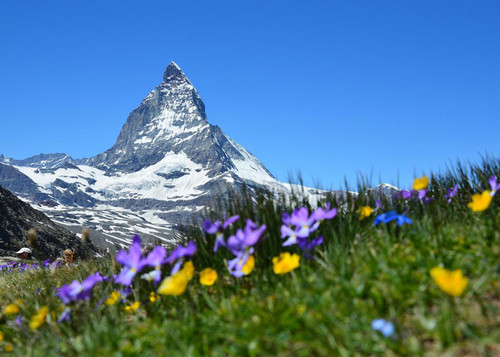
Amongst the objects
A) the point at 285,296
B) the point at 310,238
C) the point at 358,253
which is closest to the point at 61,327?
the point at 285,296

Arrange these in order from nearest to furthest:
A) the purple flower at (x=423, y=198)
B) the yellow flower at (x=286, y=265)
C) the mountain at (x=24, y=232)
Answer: the yellow flower at (x=286, y=265) → the purple flower at (x=423, y=198) → the mountain at (x=24, y=232)

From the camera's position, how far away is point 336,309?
8.15ft

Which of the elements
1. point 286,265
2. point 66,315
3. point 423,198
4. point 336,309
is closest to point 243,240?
point 286,265

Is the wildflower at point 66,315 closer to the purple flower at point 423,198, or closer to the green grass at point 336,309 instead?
the green grass at point 336,309

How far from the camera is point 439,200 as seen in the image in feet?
15.2

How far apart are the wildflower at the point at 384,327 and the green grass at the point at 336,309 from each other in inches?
1.3

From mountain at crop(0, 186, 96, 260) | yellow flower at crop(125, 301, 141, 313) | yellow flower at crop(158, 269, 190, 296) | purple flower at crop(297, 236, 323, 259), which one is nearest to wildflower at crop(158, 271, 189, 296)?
yellow flower at crop(158, 269, 190, 296)

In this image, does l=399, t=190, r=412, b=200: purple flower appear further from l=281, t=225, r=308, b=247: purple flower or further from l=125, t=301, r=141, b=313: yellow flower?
l=125, t=301, r=141, b=313: yellow flower

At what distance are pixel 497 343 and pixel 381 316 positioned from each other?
592 mm

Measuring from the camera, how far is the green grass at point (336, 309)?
2119 millimetres

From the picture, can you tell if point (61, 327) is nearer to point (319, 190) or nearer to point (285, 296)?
point (285, 296)

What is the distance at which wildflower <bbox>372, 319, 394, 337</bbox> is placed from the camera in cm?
203

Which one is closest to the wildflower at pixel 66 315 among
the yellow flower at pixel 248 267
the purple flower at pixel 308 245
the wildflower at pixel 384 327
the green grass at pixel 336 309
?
the green grass at pixel 336 309

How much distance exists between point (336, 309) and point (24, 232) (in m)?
20.7
